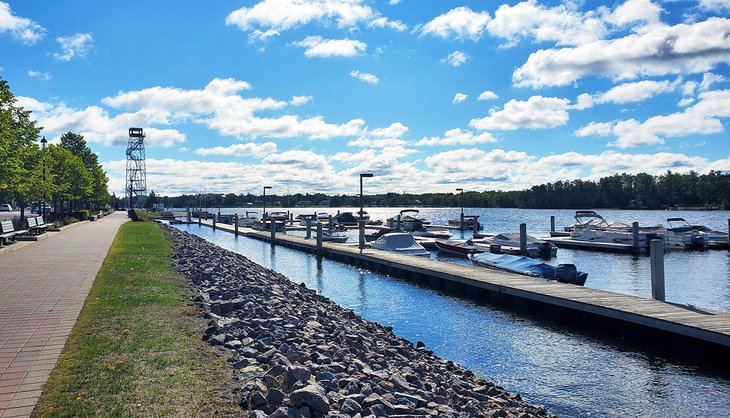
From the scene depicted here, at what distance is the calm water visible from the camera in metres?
9.83

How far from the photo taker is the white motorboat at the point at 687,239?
3900cm

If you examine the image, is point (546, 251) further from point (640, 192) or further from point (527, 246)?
point (640, 192)

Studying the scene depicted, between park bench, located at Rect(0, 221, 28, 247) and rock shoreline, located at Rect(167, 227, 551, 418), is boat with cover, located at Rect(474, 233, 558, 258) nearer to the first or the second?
rock shoreline, located at Rect(167, 227, 551, 418)

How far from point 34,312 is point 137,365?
4077 millimetres

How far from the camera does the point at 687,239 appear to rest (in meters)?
40.0

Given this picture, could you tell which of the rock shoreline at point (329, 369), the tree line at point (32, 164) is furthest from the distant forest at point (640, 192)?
the rock shoreline at point (329, 369)

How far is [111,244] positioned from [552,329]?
64.1 feet

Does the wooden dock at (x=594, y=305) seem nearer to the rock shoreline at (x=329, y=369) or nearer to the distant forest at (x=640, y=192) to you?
the rock shoreline at (x=329, y=369)

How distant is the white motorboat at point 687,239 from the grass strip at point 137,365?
38.8 metres

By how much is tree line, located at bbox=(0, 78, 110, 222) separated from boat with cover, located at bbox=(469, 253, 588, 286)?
62.5ft

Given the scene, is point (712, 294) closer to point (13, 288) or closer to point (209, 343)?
point (209, 343)

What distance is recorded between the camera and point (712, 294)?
21.3m

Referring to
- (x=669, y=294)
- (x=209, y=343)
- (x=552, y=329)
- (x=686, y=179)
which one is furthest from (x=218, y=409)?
(x=686, y=179)

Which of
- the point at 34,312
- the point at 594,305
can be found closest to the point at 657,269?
the point at 594,305
